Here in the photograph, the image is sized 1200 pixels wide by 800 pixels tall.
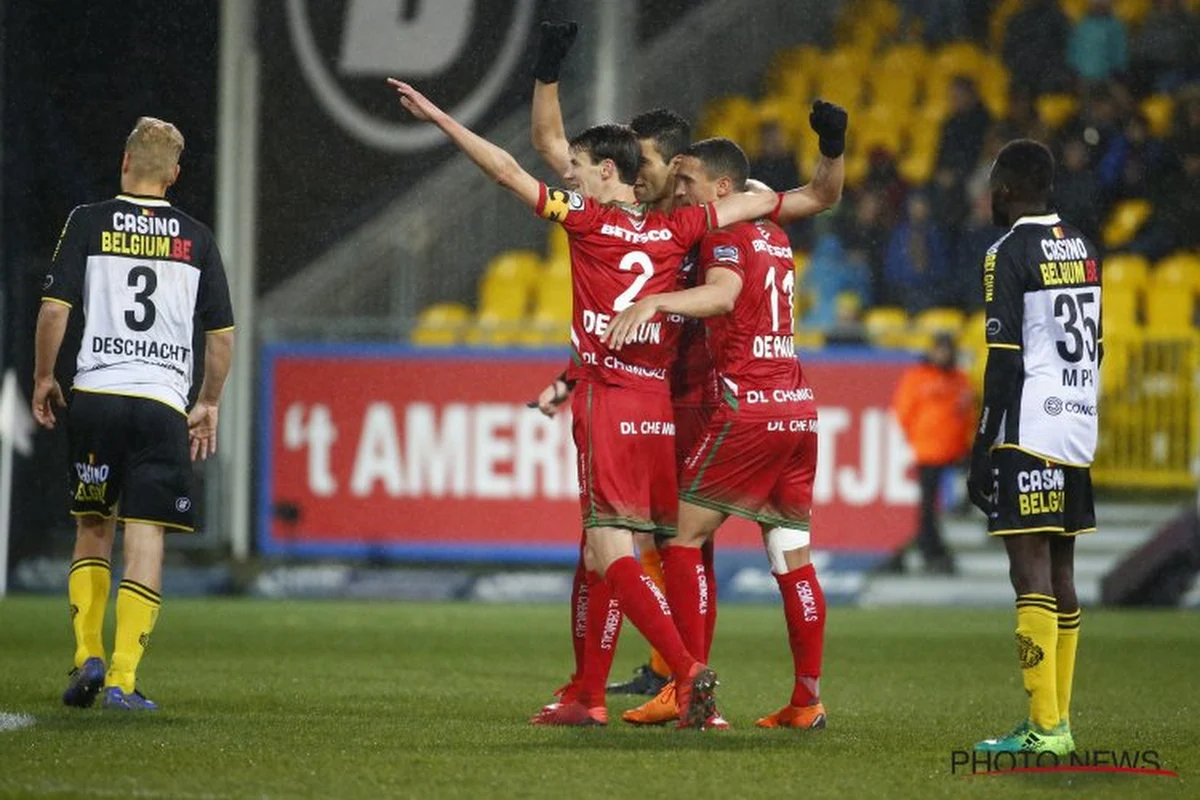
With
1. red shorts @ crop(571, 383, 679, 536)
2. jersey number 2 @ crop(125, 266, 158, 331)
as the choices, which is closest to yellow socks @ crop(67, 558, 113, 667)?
jersey number 2 @ crop(125, 266, 158, 331)

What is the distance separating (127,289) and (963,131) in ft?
37.0

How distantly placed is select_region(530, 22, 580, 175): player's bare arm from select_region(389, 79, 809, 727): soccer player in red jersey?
141 mm

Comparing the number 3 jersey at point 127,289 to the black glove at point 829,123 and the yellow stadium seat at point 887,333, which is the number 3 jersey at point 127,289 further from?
the yellow stadium seat at point 887,333

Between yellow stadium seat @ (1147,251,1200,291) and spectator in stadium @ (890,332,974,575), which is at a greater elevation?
yellow stadium seat @ (1147,251,1200,291)

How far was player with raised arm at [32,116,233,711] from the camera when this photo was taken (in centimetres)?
796

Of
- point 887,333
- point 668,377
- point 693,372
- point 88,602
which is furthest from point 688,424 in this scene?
point 887,333

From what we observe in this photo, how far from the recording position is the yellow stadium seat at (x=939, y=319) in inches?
672

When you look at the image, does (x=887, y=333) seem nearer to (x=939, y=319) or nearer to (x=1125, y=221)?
(x=939, y=319)

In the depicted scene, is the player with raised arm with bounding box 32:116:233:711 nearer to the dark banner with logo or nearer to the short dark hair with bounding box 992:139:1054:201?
the short dark hair with bounding box 992:139:1054:201

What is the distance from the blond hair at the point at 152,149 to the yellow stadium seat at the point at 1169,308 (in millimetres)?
10683

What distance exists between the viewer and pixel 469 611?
1505 centimetres

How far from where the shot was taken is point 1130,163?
58.0 ft

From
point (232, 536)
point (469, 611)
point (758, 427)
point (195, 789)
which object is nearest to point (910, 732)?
point (758, 427)

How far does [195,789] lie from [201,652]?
5.28 m
